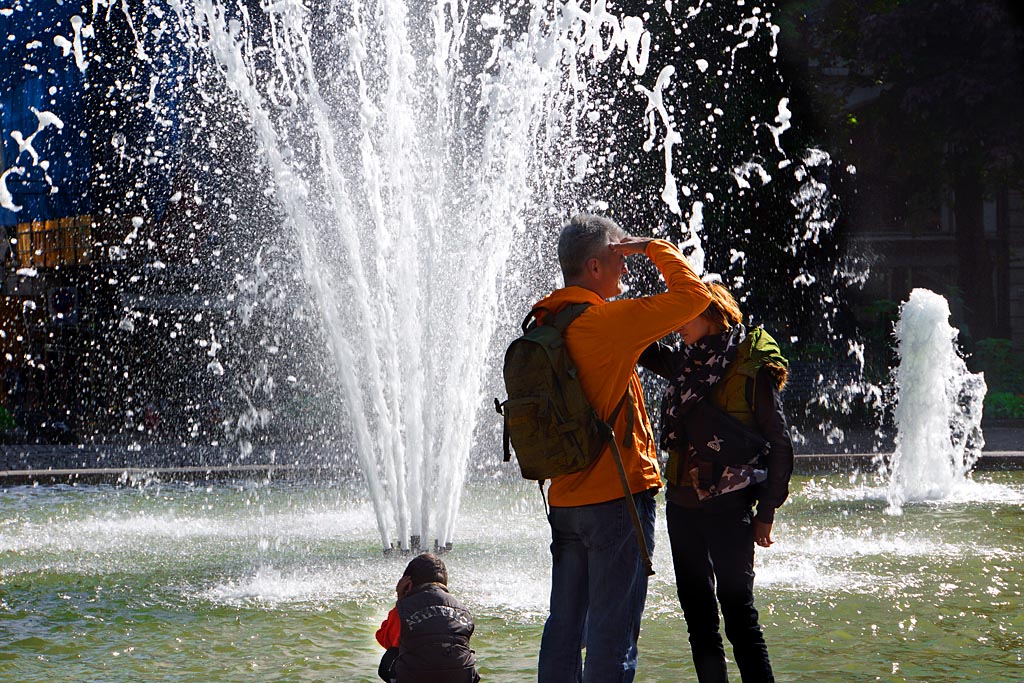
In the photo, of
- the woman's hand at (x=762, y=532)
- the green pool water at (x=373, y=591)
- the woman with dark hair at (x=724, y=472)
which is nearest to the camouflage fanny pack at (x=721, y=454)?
the woman with dark hair at (x=724, y=472)

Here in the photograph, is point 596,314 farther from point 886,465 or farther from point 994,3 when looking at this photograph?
point 994,3

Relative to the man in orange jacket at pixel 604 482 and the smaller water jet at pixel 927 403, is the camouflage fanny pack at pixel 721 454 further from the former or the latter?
the smaller water jet at pixel 927 403

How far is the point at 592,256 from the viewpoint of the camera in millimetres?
3865

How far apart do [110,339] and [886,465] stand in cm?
1472

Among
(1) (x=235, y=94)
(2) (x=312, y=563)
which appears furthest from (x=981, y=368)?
(2) (x=312, y=563)

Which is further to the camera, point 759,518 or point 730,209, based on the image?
point 730,209

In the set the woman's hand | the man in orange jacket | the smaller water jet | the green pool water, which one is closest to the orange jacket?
the man in orange jacket

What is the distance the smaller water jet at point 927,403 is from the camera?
12.0m

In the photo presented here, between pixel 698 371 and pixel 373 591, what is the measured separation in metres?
3.24

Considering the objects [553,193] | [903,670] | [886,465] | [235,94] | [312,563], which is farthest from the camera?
[235,94]

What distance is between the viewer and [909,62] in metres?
26.2

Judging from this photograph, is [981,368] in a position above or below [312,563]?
above

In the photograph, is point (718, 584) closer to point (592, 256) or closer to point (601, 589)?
→ point (601, 589)

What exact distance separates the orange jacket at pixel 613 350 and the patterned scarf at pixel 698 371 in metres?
0.50
